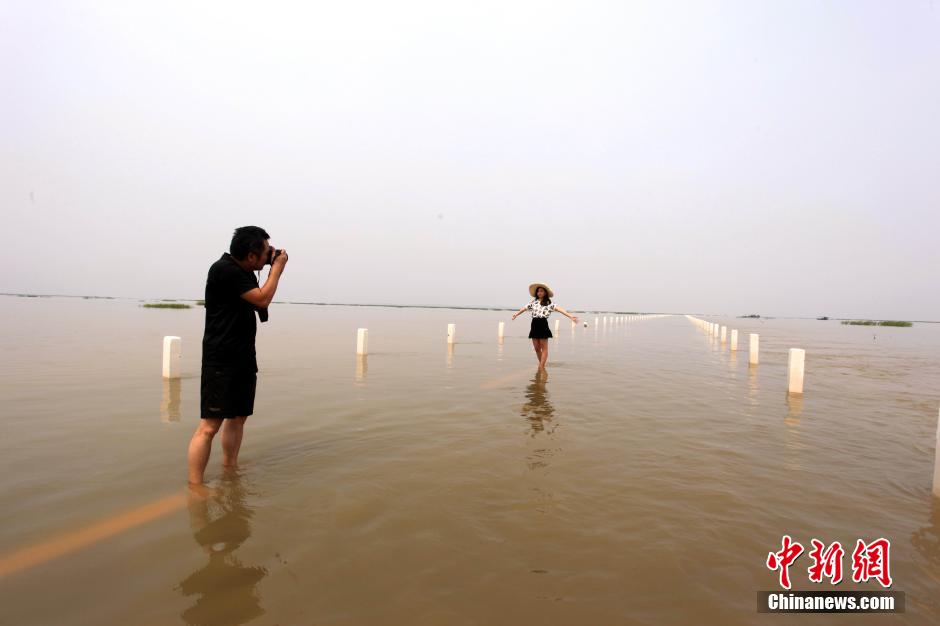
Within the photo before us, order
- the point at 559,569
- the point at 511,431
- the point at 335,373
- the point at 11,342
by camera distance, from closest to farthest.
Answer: the point at 559,569, the point at 511,431, the point at 335,373, the point at 11,342

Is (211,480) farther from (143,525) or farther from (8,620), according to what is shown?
(8,620)

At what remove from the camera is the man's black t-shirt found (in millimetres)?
4016

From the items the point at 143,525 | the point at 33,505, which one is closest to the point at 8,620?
the point at 143,525

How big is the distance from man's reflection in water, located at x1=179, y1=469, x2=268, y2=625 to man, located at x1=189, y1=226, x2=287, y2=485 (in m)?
0.49

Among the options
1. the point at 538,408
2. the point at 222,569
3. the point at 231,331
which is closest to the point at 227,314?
the point at 231,331

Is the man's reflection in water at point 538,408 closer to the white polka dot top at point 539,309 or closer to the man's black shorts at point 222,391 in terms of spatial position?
the white polka dot top at point 539,309

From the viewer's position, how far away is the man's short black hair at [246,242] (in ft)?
13.7

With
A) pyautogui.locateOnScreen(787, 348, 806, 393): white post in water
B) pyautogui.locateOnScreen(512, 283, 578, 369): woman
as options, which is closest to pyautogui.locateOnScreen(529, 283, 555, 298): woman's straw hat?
pyautogui.locateOnScreen(512, 283, 578, 369): woman

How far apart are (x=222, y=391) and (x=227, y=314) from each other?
676 mm

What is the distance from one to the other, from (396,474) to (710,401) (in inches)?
273

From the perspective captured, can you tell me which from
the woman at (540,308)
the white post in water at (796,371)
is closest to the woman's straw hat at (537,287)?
the woman at (540,308)

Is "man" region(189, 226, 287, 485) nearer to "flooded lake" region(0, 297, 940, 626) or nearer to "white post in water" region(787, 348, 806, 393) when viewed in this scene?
"flooded lake" region(0, 297, 940, 626)

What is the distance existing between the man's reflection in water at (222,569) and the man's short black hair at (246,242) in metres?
2.12

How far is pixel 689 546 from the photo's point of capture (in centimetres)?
325
